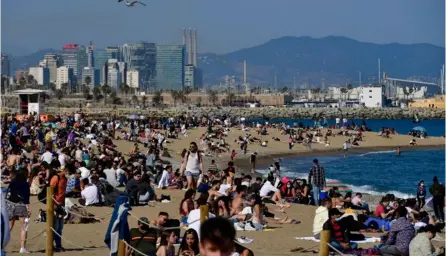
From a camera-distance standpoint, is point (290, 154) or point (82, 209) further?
point (290, 154)

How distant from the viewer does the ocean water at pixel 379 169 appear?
1152 inches

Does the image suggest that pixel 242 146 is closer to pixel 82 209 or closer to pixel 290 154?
pixel 290 154

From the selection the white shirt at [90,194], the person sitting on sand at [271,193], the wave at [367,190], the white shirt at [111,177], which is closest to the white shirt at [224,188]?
the person sitting on sand at [271,193]

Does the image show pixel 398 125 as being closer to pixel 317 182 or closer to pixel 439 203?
pixel 317 182

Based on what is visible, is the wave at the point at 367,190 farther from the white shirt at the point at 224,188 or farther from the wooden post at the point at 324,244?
the wooden post at the point at 324,244

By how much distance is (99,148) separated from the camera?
27469 mm

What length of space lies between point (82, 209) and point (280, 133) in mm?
36419

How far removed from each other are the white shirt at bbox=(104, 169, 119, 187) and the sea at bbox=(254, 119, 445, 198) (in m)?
10.3

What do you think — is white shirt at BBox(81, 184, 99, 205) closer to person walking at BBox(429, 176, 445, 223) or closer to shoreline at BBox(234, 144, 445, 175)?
person walking at BBox(429, 176, 445, 223)

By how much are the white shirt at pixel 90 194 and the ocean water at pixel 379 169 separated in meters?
12.7

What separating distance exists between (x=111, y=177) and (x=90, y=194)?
3.20 m

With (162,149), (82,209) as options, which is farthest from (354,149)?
(82,209)

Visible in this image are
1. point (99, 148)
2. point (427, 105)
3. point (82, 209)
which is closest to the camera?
point (82, 209)

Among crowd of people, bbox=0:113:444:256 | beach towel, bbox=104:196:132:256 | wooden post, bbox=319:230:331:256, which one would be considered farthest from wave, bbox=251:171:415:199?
wooden post, bbox=319:230:331:256
